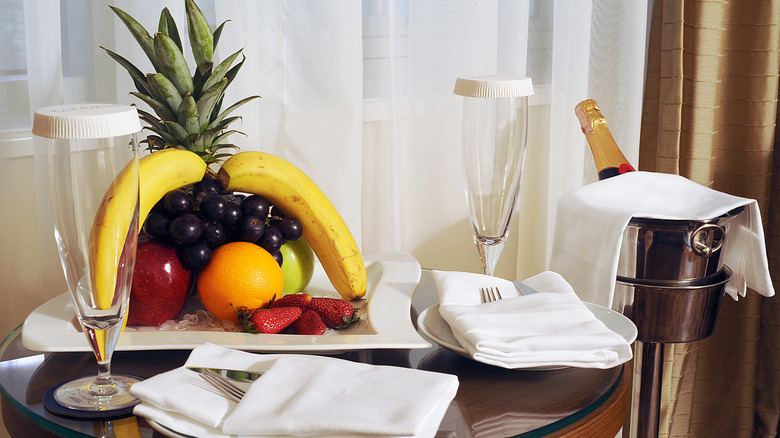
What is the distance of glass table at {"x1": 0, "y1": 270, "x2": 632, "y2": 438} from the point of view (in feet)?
2.21

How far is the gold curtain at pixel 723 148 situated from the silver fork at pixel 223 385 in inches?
58.5

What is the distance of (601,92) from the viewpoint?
5.98ft

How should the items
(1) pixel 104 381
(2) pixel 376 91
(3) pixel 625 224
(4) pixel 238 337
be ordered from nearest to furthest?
(1) pixel 104 381 < (4) pixel 238 337 < (3) pixel 625 224 < (2) pixel 376 91

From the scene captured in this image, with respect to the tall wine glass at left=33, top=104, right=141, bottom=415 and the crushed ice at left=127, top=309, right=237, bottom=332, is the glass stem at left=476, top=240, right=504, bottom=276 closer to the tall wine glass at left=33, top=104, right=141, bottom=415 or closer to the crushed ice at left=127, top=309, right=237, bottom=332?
the crushed ice at left=127, top=309, right=237, bottom=332

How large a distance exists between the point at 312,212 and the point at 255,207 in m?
0.09

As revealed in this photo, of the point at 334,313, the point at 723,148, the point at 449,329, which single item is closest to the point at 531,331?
the point at 449,329

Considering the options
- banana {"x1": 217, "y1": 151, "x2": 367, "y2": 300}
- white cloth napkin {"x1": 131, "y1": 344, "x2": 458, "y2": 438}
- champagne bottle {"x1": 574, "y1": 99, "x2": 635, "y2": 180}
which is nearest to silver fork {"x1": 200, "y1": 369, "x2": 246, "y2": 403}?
white cloth napkin {"x1": 131, "y1": 344, "x2": 458, "y2": 438}

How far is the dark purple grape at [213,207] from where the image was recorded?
2.94 ft

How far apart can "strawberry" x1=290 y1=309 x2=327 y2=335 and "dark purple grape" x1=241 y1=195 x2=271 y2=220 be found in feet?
0.50

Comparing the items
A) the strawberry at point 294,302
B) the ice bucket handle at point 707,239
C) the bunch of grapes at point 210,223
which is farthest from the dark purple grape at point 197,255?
the ice bucket handle at point 707,239

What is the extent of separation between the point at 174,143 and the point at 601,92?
1.21m

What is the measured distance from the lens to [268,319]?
852 millimetres

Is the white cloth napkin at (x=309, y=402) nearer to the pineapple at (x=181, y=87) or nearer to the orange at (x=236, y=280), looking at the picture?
the orange at (x=236, y=280)

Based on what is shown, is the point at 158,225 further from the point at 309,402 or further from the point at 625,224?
the point at 625,224
